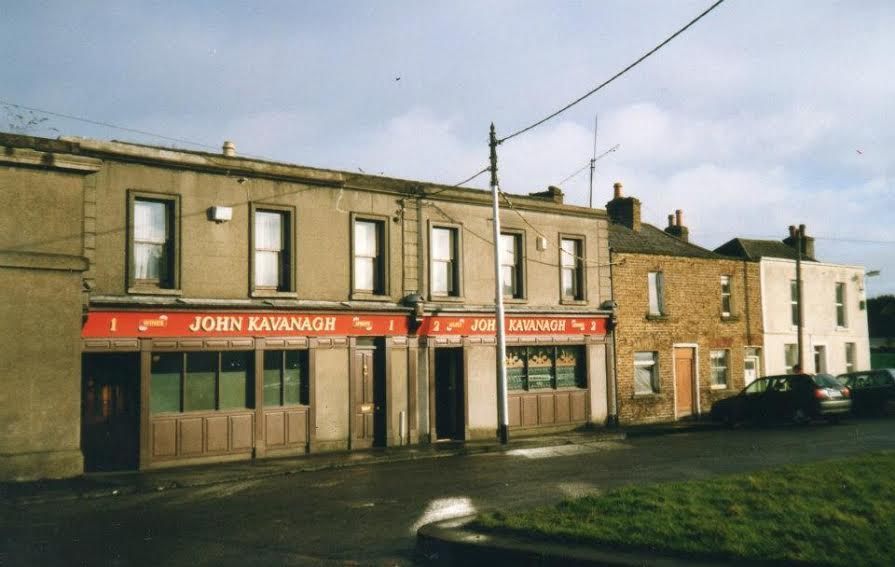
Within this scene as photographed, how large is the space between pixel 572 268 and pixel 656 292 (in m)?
4.18

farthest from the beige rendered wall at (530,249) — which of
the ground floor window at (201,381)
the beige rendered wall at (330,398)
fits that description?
the ground floor window at (201,381)

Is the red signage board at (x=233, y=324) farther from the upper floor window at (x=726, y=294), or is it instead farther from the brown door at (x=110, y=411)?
the upper floor window at (x=726, y=294)

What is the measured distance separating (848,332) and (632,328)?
14307mm

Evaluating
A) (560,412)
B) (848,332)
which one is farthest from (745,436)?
(848,332)

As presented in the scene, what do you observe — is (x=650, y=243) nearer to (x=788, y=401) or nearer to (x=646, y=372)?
(x=646, y=372)

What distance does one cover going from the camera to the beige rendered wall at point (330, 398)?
1966cm

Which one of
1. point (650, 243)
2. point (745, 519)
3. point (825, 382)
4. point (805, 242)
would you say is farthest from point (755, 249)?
point (745, 519)

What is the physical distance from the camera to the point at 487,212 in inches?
923

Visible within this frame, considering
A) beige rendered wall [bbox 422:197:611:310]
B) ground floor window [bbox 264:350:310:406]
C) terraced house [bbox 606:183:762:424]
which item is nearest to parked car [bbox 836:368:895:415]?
terraced house [bbox 606:183:762:424]

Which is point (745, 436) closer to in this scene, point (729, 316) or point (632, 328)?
point (632, 328)

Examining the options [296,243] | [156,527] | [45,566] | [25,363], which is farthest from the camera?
[296,243]

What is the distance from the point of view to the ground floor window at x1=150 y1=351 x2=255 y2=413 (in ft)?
57.5

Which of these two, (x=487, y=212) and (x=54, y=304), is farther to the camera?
(x=487, y=212)

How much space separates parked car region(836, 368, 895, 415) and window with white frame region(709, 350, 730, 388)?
4186 millimetres
